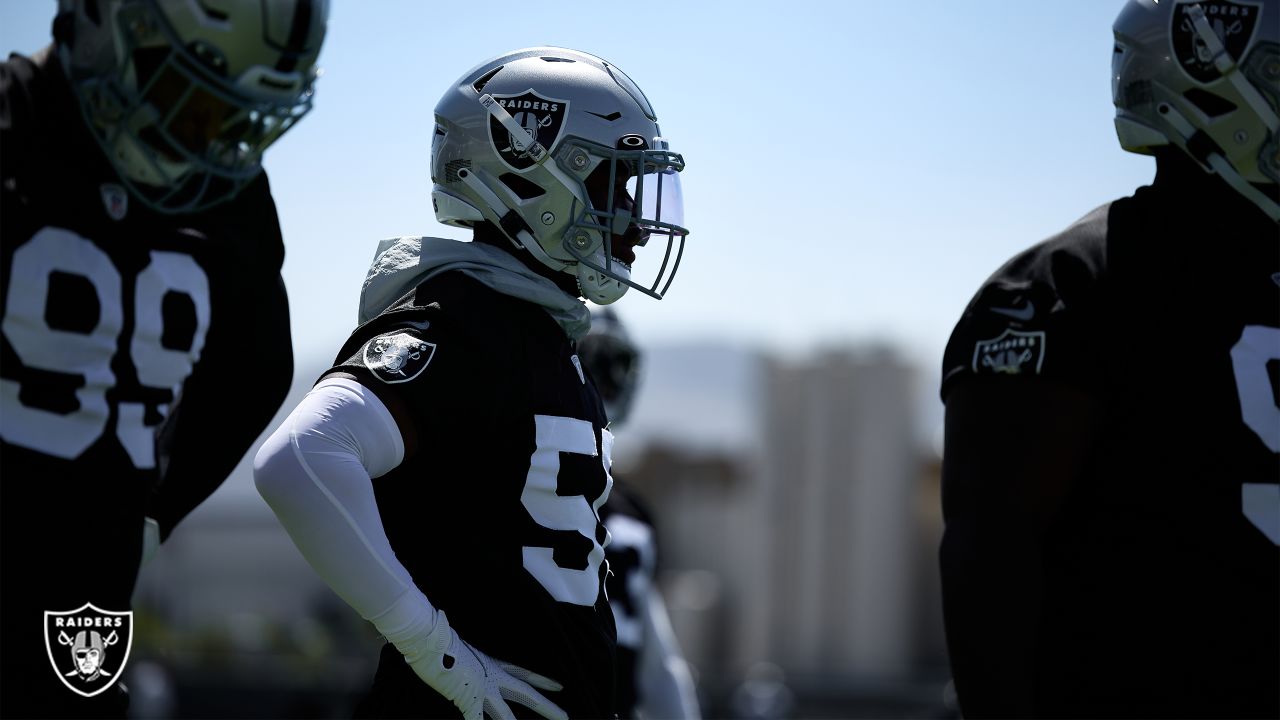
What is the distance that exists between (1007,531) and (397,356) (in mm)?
1182

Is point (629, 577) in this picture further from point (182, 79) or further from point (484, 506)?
point (182, 79)

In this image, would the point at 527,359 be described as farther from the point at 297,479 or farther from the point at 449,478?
the point at 297,479

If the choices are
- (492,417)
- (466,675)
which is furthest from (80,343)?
(466,675)

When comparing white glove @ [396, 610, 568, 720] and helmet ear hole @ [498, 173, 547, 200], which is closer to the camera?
white glove @ [396, 610, 568, 720]

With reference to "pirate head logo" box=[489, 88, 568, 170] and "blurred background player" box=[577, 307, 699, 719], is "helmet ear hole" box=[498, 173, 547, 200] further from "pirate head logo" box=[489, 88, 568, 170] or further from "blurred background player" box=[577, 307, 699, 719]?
"blurred background player" box=[577, 307, 699, 719]

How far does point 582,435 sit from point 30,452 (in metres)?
1.11

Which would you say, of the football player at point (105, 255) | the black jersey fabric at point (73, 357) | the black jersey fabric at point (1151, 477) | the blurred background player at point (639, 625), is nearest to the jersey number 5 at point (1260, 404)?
the black jersey fabric at point (1151, 477)

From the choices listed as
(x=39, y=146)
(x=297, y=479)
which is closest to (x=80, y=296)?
(x=39, y=146)

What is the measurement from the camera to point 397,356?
2803mm

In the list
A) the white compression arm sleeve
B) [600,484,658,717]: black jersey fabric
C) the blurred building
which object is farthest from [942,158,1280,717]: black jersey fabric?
the blurred building

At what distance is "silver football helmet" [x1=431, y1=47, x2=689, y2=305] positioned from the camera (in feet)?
10.7

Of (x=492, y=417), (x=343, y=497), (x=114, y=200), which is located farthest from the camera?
(x=492, y=417)

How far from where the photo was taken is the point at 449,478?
2.92 m

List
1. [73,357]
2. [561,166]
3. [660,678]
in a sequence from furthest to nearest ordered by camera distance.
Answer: [660,678]
[561,166]
[73,357]
